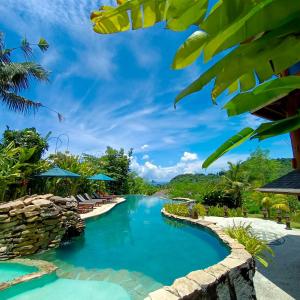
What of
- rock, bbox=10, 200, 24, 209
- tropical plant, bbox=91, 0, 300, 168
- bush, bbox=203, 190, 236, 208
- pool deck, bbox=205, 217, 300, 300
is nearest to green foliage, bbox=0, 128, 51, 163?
rock, bbox=10, 200, 24, 209

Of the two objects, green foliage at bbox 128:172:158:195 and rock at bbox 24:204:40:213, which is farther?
green foliage at bbox 128:172:158:195

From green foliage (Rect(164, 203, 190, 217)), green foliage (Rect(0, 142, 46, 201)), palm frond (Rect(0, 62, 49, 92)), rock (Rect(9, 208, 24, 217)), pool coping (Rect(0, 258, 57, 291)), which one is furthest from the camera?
green foliage (Rect(164, 203, 190, 217))

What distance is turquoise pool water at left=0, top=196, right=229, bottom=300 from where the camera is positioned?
247 inches

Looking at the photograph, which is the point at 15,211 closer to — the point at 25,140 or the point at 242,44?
the point at 25,140

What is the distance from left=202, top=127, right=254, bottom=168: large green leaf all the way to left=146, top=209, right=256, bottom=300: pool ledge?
3767 millimetres

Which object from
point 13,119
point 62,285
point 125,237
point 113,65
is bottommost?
point 62,285

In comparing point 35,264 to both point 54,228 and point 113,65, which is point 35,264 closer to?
point 54,228

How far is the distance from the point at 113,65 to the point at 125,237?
8.37 m

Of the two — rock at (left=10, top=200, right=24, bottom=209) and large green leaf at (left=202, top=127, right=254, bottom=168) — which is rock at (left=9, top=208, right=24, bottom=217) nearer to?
rock at (left=10, top=200, right=24, bottom=209)

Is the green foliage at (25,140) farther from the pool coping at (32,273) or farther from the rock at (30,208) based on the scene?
the pool coping at (32,273)

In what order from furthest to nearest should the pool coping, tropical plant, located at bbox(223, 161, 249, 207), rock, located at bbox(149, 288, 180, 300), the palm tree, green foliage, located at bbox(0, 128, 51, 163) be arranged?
tropical plant, located at bbox(223, 161, 249, 207), green foliage, located at bbox(0, 128, 51, 163), the palm tree, the pool coping, rock, located at bbox(149, 288, 180, 300)

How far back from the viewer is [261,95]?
88cm

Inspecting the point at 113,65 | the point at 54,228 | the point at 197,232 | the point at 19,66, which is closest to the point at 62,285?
the point at 54,228

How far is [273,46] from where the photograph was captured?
788 mm
